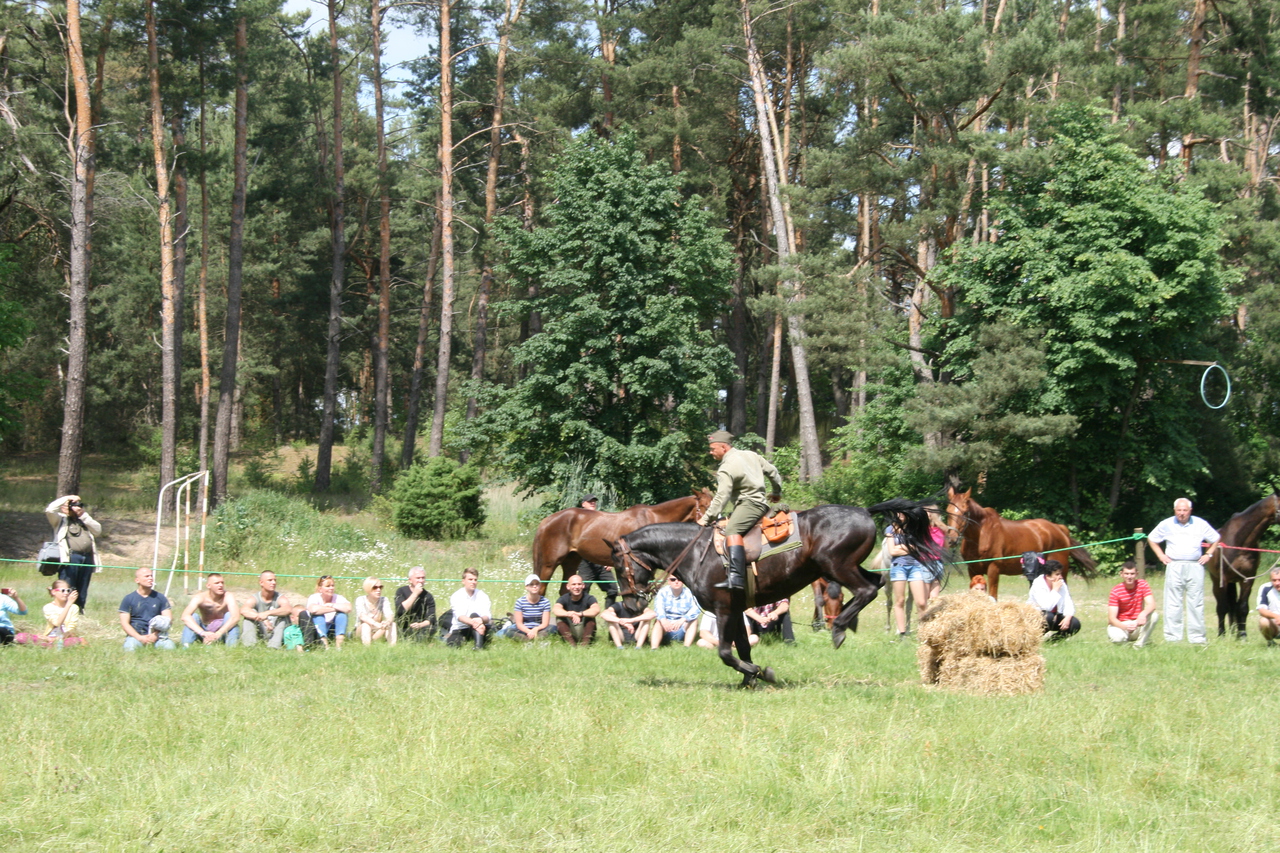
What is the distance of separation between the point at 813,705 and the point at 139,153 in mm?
25942

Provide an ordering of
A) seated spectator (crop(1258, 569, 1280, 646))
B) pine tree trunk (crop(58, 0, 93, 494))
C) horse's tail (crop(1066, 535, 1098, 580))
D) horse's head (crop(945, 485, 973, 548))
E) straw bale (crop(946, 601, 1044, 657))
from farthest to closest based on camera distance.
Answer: pine tree trunk (crop(58, 0, 93, 494)) → horse's tail (crop(1066, 535, 1098, 580)) → horse's head (crop(945, 485, 973, 548)) → seated spectator (crop(1258, 569, 1280, 646)) → straw bale (crop(946, 601, 1044, 657))

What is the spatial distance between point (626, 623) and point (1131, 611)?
6.31 metres

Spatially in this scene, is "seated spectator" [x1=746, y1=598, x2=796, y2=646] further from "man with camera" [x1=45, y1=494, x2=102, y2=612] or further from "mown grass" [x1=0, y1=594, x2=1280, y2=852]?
"man with camera" [x1=45, y1=494, x2=102, y2=612]

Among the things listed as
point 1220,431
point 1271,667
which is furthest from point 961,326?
point 1271,667

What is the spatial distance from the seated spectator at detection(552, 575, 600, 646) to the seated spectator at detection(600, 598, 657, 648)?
188 millimetres

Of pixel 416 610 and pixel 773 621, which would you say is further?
pixel 416 610

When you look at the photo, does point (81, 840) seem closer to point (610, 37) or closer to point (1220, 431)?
point (1220, 431)

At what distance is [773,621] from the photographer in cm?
1406

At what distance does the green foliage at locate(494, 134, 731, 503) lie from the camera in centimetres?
2739

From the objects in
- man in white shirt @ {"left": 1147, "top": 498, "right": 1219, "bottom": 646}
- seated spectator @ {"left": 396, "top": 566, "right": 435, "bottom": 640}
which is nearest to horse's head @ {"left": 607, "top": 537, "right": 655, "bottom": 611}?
seated spectator @ {"left": 396, "top": 566, "right": 435, "bottom": 640}

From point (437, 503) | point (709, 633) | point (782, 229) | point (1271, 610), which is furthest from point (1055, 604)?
point (782, 229)

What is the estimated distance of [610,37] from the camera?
39938 millimetres

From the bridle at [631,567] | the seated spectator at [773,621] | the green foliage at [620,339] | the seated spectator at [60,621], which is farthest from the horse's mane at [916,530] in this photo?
the green foliage at [620,339]

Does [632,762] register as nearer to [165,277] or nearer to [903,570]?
[903,570]
